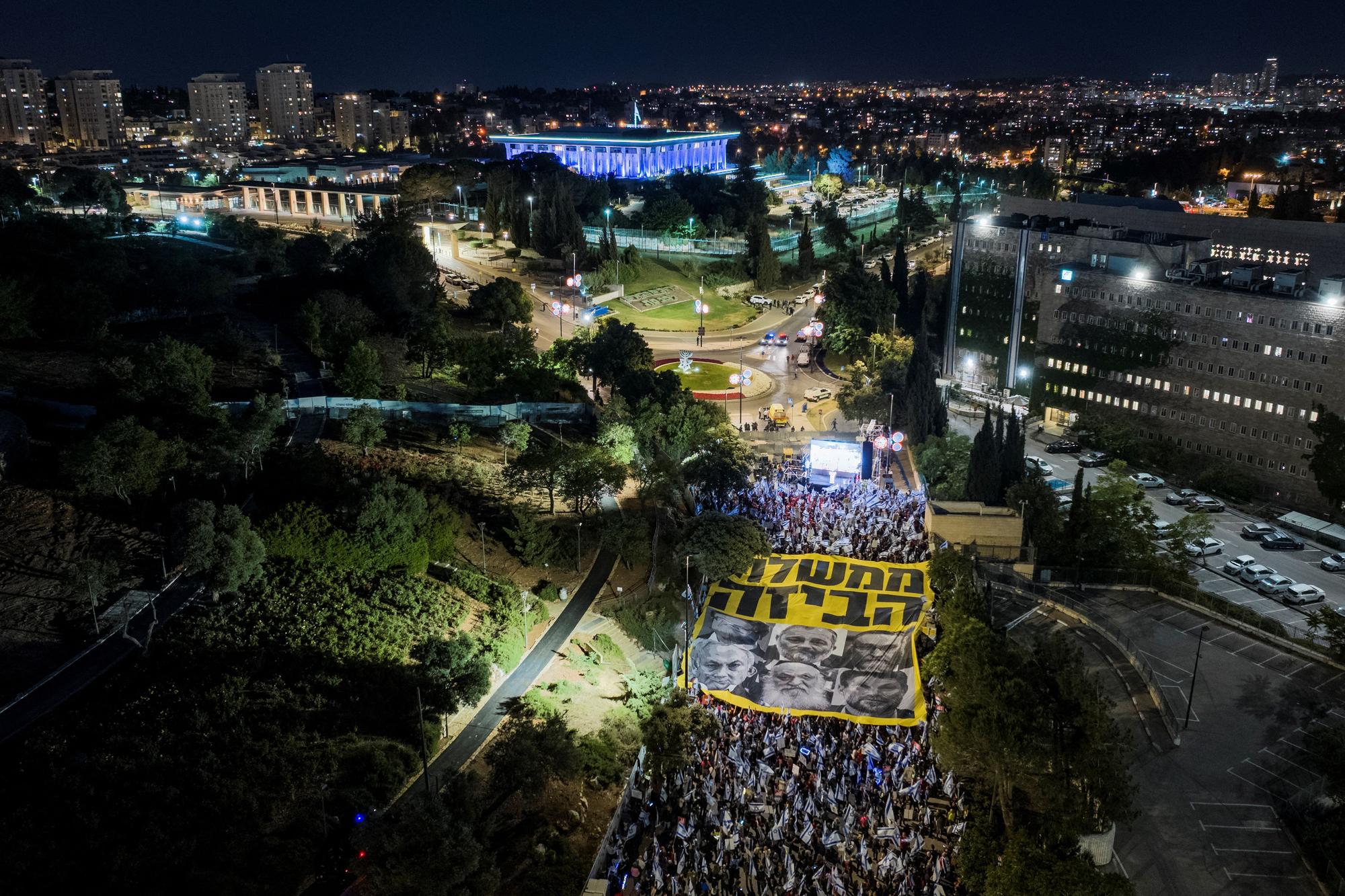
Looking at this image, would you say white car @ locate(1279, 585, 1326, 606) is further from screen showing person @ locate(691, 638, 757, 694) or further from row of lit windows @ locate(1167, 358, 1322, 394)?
screen showing person @ locate(691, 638, 757, 694)

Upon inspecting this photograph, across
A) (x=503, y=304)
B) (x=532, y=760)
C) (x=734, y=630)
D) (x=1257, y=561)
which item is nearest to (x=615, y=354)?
(x=503, y=304)

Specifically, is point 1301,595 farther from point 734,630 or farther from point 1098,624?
point 734,630

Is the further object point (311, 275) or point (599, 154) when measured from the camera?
point (599, 154)

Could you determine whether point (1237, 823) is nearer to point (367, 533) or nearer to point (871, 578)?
point (871, 578)

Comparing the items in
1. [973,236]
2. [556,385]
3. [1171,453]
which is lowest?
[1171,453]

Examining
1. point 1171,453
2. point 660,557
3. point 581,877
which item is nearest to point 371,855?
point 581,877

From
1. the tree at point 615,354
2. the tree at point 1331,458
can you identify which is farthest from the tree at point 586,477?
the tree at point 1331,458

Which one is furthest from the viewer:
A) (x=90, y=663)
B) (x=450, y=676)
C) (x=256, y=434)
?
(x=256, y=434)
